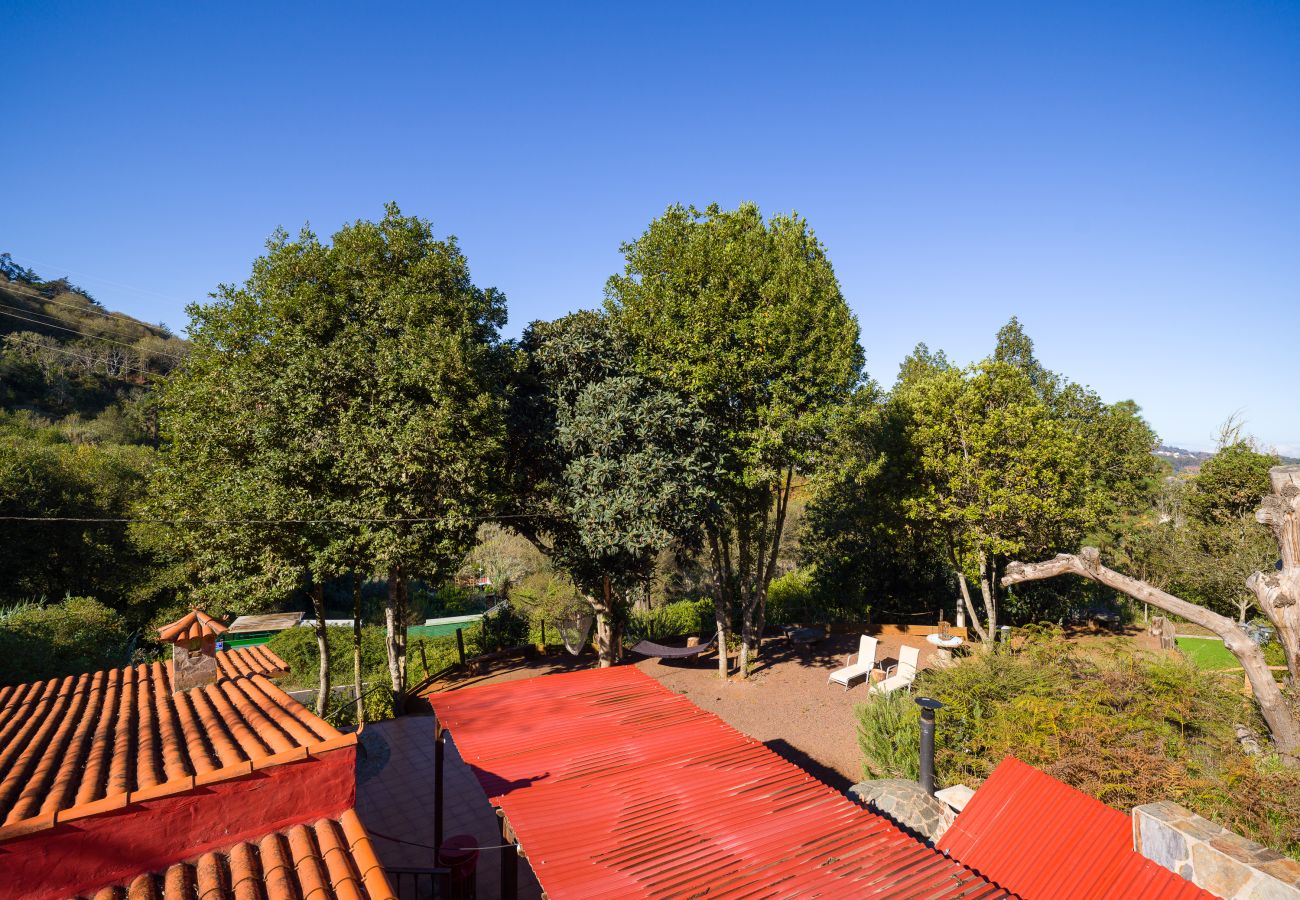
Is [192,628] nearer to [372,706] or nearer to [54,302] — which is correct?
[372,706]

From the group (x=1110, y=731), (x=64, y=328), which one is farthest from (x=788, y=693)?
(x=64, y=328)

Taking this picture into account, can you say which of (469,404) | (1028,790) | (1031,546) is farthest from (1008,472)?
(469,404)

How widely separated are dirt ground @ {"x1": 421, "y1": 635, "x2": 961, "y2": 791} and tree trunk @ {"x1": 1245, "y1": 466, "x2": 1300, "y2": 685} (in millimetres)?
5934

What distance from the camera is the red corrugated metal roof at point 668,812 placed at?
473cm

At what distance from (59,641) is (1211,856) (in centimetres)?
2162

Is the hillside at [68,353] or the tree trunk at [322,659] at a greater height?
the hillside at [68,353]

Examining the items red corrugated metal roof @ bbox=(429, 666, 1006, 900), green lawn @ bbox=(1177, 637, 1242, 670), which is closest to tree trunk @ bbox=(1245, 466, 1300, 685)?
red corrugated metal roof @ bbox=(429, 666, 1006, 900)

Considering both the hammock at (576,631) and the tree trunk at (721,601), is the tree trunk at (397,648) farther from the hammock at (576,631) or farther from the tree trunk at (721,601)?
the tree trunk at (721,601)

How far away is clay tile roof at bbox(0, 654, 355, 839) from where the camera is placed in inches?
162

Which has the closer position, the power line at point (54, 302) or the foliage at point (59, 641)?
the foliage at point (59, 641)

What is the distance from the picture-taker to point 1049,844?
5484 mm

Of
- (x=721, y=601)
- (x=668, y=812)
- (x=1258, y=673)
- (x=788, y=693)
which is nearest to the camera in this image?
(x=668, y=812)

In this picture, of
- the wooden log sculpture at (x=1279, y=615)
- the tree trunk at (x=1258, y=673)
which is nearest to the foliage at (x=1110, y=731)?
the tree trunk at (x=1258, y=673)

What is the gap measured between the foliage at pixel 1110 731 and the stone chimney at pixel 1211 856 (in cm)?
209
